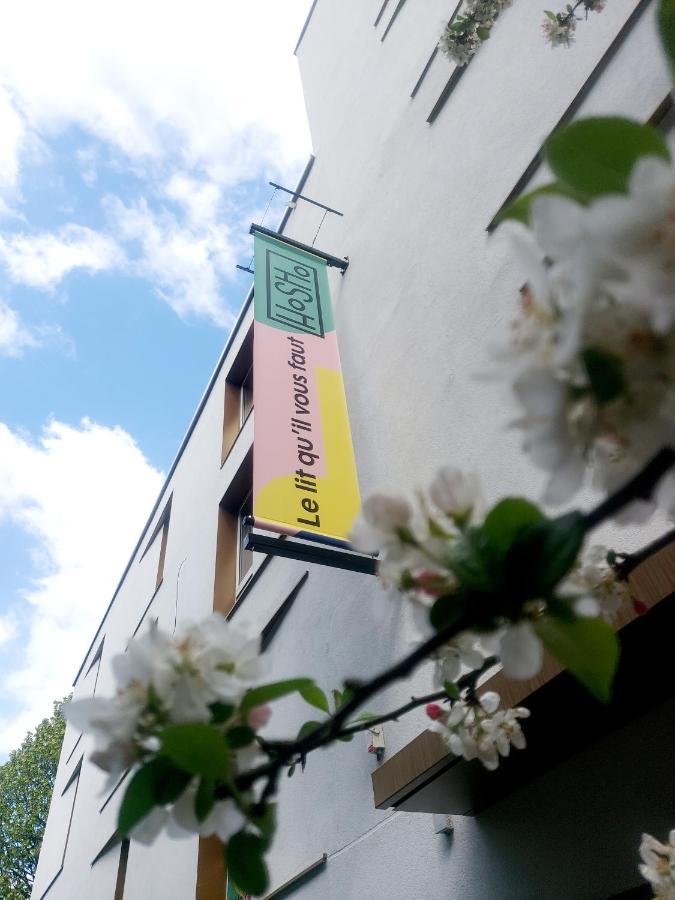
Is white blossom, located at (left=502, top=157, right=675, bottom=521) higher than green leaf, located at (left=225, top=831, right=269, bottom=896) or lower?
higher

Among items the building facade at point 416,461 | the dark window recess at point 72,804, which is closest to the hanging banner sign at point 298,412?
the building facade at point 416,461

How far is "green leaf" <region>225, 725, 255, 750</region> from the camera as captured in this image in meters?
0.69

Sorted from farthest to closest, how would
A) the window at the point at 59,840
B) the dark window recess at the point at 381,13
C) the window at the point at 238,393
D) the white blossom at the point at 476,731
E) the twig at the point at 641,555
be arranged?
the window at the point at 59,840 → the window at the point at 238,393 → the dark window recess at the point at 381,13 → the white blossom at the point at 476,731 → the twig at the point at 641,555

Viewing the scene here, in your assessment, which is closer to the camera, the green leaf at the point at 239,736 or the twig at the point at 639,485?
the twig at the point at 639,485

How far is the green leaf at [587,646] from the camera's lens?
0.63m

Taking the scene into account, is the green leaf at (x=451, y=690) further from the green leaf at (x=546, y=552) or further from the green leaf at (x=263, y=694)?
the green leaf at (x=546, y=552)

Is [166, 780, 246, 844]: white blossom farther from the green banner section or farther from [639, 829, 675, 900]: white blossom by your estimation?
the green banner section

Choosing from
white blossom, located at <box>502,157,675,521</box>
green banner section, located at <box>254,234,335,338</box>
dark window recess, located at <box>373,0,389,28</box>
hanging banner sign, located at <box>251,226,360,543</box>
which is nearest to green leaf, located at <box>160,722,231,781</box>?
white blossom, located at <box>502,157,675,521</box>

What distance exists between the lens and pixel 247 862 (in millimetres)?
658

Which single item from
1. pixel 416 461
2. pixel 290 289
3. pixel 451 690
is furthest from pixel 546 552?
pixel 290 289

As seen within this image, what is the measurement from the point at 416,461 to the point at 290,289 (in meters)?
2.04

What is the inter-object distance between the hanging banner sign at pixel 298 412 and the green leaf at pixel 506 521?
7.49 ft

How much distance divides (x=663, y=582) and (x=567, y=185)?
1.08 m

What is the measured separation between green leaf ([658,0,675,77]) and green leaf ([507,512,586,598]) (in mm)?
468
